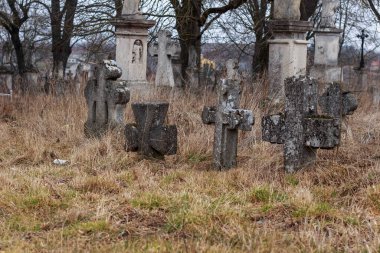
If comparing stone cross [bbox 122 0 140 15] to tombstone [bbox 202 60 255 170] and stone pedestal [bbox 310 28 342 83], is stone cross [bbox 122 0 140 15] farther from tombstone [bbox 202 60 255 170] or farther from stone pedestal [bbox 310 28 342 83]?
tombstone [bbox 202 60 255 170]

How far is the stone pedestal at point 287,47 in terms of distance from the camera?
13367 millimetres

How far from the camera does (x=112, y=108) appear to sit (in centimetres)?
955

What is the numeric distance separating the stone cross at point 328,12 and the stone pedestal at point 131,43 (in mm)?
6146

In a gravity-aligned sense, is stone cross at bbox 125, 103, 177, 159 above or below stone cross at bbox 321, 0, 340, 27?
below

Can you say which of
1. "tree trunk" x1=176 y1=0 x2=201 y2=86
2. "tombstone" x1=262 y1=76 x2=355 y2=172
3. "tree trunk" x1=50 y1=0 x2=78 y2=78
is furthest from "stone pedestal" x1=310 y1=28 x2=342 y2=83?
"tombstone" x1=262 y1=76 x2=355 y2=172

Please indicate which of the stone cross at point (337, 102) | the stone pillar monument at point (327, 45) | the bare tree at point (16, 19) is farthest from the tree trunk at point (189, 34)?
the stone cross at point (337, 102)

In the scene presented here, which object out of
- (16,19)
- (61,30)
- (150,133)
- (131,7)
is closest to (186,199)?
(150,133)

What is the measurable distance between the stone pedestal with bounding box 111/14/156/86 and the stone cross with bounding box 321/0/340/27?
6.15 metres

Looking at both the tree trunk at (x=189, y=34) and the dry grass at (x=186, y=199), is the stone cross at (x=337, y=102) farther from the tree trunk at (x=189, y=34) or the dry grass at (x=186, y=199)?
the tree trunk at (x=189, y=34)

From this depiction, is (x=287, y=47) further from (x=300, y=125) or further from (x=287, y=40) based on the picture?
(x=300, y=125)

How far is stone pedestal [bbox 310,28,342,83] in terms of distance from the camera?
62.3 ft

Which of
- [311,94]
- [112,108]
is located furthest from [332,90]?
[112,108]

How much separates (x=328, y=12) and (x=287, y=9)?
585cm

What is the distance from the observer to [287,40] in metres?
13.5
